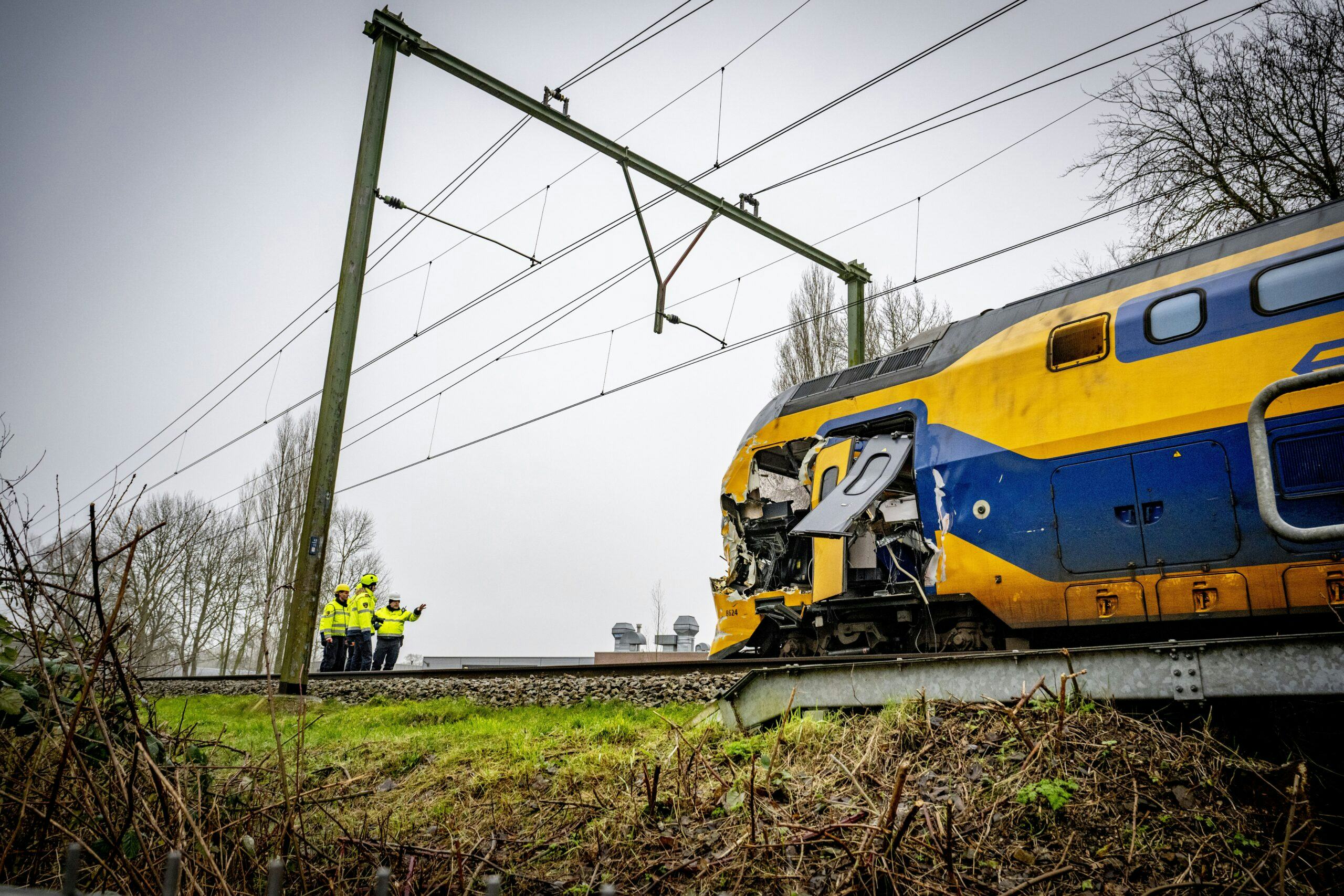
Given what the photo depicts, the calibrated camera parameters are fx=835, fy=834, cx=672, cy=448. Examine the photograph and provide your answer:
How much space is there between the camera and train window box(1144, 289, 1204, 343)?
6027mm

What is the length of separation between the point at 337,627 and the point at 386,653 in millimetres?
1064

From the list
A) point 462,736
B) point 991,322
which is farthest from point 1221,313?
point 462,736

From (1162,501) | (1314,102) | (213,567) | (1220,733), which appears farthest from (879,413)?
(213,567)

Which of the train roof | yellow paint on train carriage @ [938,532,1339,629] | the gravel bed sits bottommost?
the gravel bed

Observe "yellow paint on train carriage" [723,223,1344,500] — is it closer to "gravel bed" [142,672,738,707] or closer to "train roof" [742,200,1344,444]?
"train roof" [742,200,1344,444]

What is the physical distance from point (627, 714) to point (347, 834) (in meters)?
4.34

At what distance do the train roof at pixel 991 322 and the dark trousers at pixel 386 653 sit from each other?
9096 millimetres

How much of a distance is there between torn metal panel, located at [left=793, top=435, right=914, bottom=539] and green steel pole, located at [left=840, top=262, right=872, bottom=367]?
6.90 meters

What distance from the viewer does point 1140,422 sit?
6.08 m

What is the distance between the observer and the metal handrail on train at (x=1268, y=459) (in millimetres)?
3176

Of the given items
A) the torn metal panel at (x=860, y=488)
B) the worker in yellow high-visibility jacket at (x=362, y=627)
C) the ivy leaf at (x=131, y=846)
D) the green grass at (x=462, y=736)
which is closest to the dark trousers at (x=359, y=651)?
the worker in yellow high-visibility jacket at (x=362, y=627)

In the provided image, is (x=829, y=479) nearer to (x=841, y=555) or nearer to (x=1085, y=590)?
(x=841, y=555)

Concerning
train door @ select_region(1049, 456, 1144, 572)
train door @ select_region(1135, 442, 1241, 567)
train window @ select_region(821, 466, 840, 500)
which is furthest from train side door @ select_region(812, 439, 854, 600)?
train door @ select_region(1135, 442, 1241, 567)

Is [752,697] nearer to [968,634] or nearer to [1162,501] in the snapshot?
[968,634]
